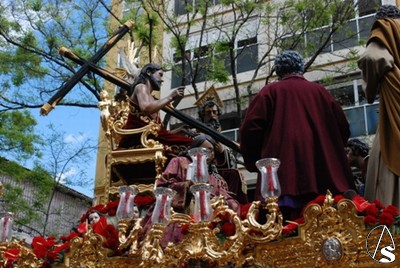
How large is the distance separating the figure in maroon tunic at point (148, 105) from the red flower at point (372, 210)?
12.2ft

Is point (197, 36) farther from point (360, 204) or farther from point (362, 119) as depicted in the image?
point (360, 204)

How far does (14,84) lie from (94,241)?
1165cm

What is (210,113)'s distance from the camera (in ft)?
28.3

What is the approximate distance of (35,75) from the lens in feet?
55.0

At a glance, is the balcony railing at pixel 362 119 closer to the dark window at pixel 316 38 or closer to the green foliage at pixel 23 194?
the dark window at pixel 316 38

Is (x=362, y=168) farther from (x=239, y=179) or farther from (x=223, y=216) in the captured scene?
(x=223, y=216)

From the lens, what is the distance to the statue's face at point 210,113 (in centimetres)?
862

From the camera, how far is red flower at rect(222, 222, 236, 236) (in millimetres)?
5469

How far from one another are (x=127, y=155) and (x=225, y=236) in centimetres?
323

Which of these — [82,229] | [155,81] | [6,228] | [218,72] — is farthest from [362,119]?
[6,228]

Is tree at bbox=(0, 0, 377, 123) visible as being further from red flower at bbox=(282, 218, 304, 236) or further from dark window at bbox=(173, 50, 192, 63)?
red flower at bbox=(282, 218, 304, 236)

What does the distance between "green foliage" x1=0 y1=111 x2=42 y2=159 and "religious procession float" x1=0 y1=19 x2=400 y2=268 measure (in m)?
11.5

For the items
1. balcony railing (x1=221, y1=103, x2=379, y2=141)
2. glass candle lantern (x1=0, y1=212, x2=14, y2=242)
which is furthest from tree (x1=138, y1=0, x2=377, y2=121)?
glass candle lantern (x1=0, y1=212, x2=14, y2=242)

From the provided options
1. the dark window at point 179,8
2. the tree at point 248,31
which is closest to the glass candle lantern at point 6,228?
the tree at point 248,31
